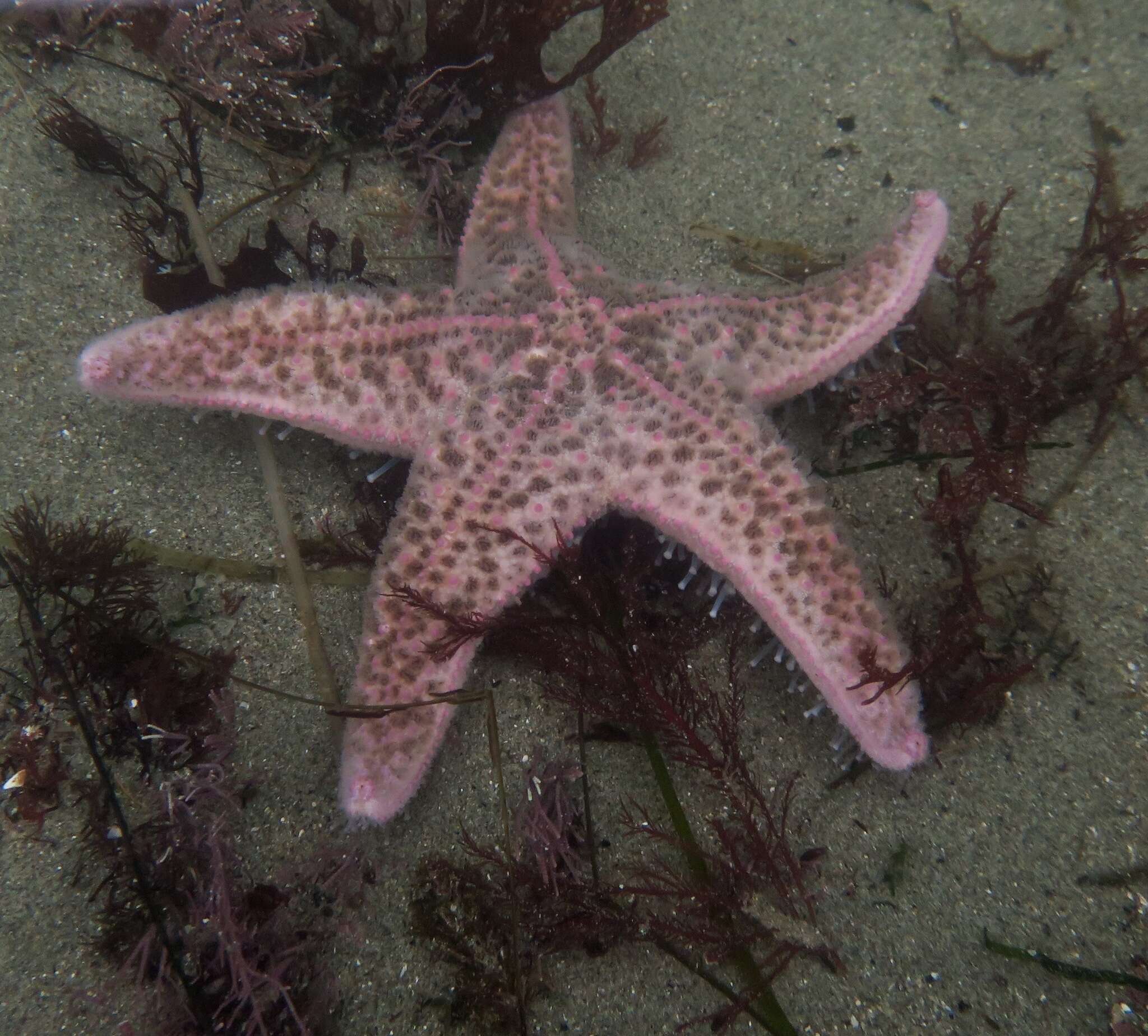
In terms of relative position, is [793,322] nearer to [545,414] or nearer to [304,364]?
[545,414]

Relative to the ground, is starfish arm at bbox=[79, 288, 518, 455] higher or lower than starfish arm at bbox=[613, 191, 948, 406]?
higher

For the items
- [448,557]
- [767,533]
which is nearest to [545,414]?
[448,557]

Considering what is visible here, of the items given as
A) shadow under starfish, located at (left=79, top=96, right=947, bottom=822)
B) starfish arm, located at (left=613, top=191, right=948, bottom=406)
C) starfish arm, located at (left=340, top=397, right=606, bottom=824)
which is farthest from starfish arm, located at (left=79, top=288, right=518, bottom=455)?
starfish arm, located at (left=613, top=191, right=948, bottom=406)

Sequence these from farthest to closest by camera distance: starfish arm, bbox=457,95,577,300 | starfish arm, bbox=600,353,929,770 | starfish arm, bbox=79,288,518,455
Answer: starfish arm, bbox=457,95,577,300 < starfish arm, bbox=79,288,518,455 < starfish arm, bbox=600,353,929,770

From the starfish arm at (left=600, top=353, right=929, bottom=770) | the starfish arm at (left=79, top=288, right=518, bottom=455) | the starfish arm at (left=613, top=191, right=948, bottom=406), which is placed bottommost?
the starfish arm at (left=600, top=353, right=929, bottom=770)

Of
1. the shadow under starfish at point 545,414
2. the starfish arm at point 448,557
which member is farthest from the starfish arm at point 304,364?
the starfish arm at point 448,557

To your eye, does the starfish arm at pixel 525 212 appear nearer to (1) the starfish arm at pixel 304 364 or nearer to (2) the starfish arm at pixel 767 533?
(1) the starfish arm at pixel 304 364

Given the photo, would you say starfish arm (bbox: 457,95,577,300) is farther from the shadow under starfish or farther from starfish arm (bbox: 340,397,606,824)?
starfish arm (bbox: 340,397,606,824)
